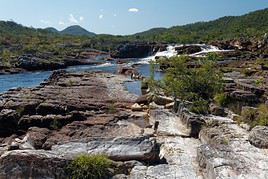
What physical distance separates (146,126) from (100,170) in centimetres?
778

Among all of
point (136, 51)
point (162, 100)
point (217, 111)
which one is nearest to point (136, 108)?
point (162, 100)

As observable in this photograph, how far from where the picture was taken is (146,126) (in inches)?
755

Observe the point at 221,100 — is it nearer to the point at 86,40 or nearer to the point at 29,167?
the point at 29,167

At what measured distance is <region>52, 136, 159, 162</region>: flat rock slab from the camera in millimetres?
12945

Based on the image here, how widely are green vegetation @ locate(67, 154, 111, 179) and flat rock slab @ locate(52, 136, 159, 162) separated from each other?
35.2 inches

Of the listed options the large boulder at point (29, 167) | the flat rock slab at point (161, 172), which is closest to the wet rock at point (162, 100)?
the flat rock slab at point (161, 172)

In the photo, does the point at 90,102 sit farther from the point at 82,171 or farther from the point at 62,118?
the point at 82,171

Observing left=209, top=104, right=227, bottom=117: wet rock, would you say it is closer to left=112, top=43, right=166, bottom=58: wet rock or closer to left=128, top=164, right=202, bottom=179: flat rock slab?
left=128, top=164, right=202, bottom=179: flat rock slab

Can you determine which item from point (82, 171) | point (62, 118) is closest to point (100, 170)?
point (82, 171)

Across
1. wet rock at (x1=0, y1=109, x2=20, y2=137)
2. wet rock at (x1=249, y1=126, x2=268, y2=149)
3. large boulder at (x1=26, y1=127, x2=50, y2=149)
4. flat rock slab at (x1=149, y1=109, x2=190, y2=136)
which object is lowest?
wet rock at (x1=0, y1=109, x2=20, y2=137)

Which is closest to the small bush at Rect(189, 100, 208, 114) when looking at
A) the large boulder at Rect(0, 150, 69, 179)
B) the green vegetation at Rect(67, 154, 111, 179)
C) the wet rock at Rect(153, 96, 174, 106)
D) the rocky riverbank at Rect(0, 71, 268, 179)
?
the rocky riverbank at Rect(0, 71, 268, 179)

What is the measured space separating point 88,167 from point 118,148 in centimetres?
194

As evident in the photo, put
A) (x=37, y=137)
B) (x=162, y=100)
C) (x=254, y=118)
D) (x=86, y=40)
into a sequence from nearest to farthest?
(x=37, y=137)
(x=254, y=118)
(x=162, y=100)
(x=86, y=40)

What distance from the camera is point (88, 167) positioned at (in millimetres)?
11547
